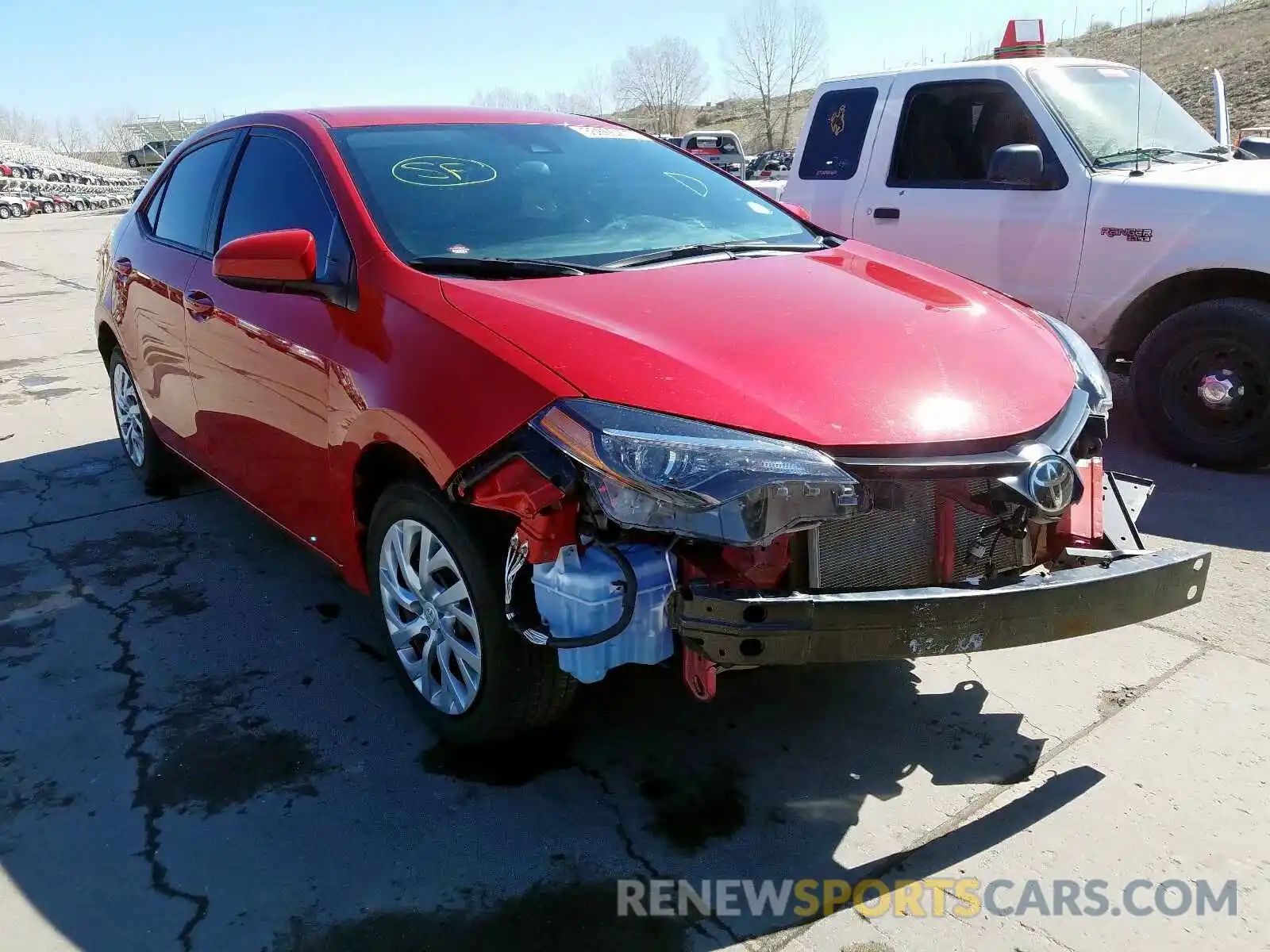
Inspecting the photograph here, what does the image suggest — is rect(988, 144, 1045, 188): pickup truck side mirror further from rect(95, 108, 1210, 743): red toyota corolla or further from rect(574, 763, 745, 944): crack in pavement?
rect(574, 763, 745, 944): crack in pavement

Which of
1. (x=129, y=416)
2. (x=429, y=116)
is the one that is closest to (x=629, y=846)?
(x=429, y=116)

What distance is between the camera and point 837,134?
6.57 m

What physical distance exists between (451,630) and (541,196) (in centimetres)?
152

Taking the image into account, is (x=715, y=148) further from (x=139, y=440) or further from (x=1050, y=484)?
(x=1050, y=484)

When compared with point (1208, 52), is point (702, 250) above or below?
below

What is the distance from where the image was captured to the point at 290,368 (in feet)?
11.0

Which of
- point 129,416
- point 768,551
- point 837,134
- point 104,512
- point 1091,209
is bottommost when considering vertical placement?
point 104,512

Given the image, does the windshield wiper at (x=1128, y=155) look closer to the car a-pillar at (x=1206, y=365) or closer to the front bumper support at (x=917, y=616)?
the car a-pillar at (x=1206, y=365)

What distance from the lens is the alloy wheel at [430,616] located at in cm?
280

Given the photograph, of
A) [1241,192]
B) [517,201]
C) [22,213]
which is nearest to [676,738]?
[517,201]

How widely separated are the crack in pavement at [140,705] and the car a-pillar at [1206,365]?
15.8 feet

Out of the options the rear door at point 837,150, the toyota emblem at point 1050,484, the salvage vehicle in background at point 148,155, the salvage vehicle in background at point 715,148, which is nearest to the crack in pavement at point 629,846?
the toyota emblem at point 1050,484

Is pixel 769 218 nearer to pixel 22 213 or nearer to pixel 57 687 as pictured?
pixel 57 687

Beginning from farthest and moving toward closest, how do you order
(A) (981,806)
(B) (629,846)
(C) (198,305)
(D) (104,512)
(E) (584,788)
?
1. (D) (104,512)
2. (C) (198,305)
3. (E) (584,788)
4. (A) (981,806)
5. (B) (629,846)
